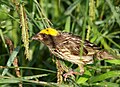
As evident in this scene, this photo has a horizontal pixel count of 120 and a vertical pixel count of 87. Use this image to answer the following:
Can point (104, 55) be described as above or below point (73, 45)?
below

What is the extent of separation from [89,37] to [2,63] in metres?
1.07

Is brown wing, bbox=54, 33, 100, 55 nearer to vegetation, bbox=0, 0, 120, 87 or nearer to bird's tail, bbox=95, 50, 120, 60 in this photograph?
bird's tail, bbox=95, 50, 120, 60

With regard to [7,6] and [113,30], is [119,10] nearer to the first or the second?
[113,30]

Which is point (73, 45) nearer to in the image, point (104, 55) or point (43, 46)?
point (104, 55)

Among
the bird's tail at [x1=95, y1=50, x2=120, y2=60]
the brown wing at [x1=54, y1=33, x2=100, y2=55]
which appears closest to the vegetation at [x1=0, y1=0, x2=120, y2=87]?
the bird's tail at [x1=95, y1=50, x2=120, y2=60]

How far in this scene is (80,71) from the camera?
12.0ft

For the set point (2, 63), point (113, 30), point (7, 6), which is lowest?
point (2, 63)

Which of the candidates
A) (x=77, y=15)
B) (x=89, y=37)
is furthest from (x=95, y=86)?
(x=77, y=15)

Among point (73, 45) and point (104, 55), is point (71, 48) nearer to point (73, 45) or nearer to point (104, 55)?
point (73, 45)

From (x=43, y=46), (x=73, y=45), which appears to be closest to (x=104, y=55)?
(x=73, y=45)

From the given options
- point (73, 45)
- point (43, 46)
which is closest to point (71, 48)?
point (73, 45)

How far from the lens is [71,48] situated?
3.98m

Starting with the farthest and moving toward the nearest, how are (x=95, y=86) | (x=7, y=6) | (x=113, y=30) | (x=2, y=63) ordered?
(x=113, y=30), (x=2, y=63), (x=7, y=6), (x=95, y=86)

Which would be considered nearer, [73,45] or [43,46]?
[73,45]
